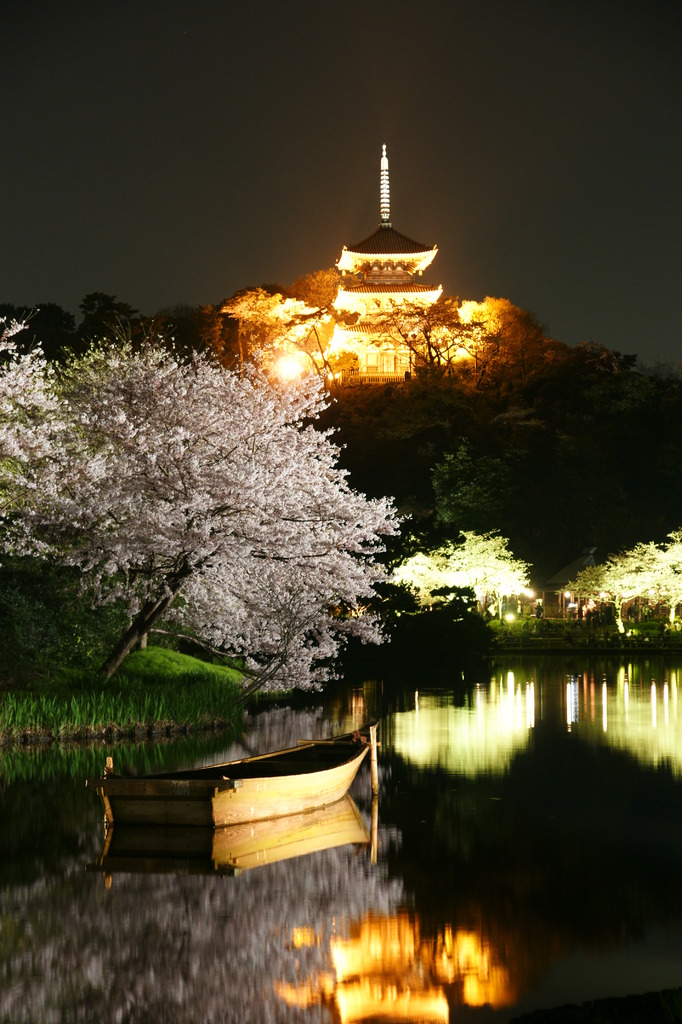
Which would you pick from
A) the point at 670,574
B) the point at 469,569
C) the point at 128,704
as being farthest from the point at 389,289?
the point at 128,704

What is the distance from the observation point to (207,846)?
1199 centimetres

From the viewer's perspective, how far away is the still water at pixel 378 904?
807 centimetres

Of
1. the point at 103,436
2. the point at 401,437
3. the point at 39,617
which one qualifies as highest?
the point at 401,437

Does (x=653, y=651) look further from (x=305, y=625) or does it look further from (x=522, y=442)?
(x=305, y=625)

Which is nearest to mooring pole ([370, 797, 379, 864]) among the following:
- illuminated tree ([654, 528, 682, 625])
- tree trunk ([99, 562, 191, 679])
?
tree trunk ([99, 562, 191, 679])

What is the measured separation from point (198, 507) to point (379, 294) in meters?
54.2

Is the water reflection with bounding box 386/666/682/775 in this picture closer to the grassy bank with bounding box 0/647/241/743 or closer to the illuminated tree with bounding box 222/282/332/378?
the grassy bank with bounding box 0/647/241/743

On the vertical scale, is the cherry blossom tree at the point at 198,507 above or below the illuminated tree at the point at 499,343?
below

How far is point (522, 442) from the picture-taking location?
6006 centimetres

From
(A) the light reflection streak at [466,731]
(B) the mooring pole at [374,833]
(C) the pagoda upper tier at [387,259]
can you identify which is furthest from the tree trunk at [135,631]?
(C) the pagoda upper tier at [387,259]

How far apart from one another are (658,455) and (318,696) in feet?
121

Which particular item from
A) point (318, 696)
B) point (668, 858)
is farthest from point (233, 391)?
point (668, 858)

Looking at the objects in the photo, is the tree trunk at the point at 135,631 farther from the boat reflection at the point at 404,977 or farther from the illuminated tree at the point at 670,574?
the illuminated tree at the point at 670,574

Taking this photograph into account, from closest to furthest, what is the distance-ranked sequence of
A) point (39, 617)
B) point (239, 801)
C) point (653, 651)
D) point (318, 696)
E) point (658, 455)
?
point (239, 801) → point (39, 617) → point (318, 696) → point (653, 651) → point (658, 455)
